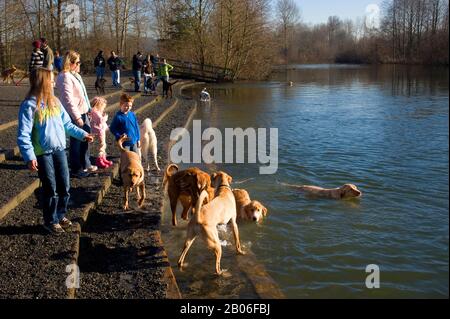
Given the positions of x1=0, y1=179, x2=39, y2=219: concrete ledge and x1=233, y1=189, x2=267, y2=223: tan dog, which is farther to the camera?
x1=233, y1=189, x2=267, y2=223: tan dog

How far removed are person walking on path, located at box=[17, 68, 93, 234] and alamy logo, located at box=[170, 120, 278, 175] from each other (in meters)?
5.56

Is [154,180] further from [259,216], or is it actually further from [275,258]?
[275,258]

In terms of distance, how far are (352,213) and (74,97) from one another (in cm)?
540

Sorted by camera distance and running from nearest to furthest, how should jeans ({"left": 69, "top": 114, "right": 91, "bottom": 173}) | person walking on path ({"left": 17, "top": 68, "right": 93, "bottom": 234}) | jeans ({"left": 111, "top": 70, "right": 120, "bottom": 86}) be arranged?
person walking on path ({"left": 17, "top": 68, "right": 93, "bottom": 234}) < jeans ({"left": 69, "top": 114, "right": 91, "bottom": 173}) < jeans ({"left": 111, "top": 70, "right": 120, "bottom": 86})

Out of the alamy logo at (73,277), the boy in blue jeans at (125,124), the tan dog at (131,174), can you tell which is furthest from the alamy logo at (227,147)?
the alamy logo at (73,277)

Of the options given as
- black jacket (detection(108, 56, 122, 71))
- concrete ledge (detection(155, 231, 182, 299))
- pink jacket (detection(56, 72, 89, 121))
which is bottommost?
concrete ledge (detection(155, 231, 182, 299))

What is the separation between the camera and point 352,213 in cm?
819

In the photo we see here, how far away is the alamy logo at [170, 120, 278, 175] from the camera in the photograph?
12219mm

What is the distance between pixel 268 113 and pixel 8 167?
51.3 ft

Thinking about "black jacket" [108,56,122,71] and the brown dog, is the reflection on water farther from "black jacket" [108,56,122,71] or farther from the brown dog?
"black jacket" [108,56,122,71]

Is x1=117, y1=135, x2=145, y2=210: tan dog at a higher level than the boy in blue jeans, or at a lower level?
lower

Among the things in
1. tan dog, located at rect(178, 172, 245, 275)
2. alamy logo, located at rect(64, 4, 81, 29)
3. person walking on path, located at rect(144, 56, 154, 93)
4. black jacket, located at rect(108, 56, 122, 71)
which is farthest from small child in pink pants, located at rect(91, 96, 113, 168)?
alamy logo, located at rect(64, 4, 81, 29)

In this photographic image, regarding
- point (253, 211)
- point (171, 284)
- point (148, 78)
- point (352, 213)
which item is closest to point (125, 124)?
point (253, 211)

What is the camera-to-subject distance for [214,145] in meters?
14.3
